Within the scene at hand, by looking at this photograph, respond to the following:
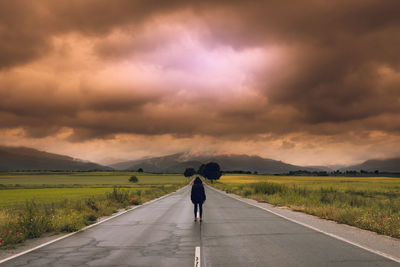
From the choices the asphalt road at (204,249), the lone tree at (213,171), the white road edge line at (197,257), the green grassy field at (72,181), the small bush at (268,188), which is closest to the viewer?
the white road edge line at (197,257)

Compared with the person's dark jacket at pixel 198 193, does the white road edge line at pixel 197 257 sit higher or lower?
lower

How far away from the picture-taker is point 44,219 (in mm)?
11266

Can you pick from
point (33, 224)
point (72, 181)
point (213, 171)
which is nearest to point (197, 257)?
point (33, 224)

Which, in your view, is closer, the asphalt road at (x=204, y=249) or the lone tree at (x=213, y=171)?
the asphalt road at (x=204, y=249)

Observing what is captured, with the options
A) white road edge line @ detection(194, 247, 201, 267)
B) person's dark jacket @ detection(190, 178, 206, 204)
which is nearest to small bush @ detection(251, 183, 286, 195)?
person's dark jacket @ detection(190, 178, 206, 204)

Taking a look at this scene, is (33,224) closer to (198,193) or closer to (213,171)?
(198,193)

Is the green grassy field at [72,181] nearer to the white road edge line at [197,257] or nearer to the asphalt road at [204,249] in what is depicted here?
the asphalt road at [204,249]

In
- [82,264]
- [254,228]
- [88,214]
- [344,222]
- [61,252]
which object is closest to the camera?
[82,264]

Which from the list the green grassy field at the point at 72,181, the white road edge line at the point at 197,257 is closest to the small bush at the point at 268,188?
the white road edge line at the point at 197,257

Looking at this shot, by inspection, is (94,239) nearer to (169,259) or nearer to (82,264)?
(82,264)

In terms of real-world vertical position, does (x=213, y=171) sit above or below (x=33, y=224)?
above

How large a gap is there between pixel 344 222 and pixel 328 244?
5314 mm

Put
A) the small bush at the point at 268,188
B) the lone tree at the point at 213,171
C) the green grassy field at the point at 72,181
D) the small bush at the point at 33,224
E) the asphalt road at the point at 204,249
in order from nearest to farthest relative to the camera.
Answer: the asphalt road at the point at 204,249 → the small bush at the point at 33,224 → the small bush at the point at 268,188 → the green grassy field at the point at 72,181 → the lone tree at the point at 213,171

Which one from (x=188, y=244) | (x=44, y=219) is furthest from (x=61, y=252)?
(x=44, y=219)
